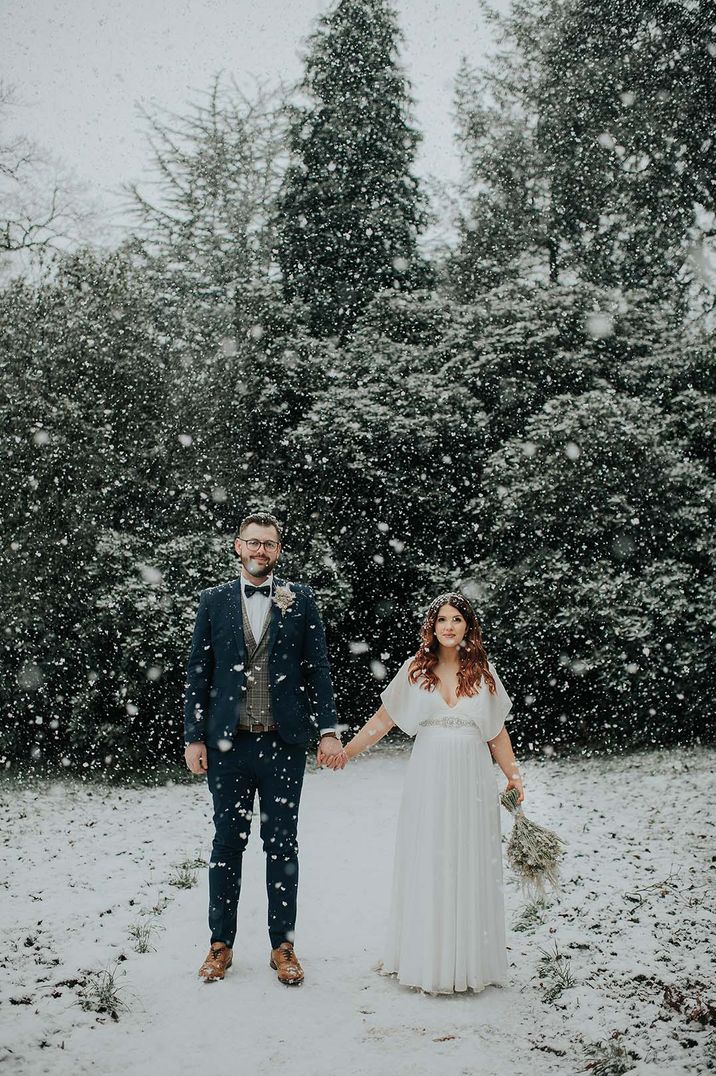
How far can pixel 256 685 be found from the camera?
4391mm

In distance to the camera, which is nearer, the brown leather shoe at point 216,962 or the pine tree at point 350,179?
the brown leather shoe at point 216,962

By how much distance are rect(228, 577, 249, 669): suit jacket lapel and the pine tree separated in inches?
419

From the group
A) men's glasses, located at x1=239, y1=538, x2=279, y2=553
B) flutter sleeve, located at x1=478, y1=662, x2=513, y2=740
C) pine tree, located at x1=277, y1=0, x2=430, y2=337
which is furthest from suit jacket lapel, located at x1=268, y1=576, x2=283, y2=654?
pine tree, located at x1=277, y1=0, x2=430, y2=337

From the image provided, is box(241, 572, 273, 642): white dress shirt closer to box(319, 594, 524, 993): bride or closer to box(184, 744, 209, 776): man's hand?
box(184, 744, 209, 776): man's hand

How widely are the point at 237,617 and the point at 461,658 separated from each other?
1077mm

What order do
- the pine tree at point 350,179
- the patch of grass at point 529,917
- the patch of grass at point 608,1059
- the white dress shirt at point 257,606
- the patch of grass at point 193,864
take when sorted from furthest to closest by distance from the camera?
the pine tree at point 350,179
the patch of grass at point 193,864
the patch of grass at point 529,917
the white dress shirt at point 257,606
the patch of grass at point 608,1059

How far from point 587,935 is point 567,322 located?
28.7ft

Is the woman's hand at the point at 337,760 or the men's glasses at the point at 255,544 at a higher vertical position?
the men's glasses at the point at 255,544

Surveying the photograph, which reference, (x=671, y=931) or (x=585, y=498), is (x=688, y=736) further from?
(x=671, y=931)

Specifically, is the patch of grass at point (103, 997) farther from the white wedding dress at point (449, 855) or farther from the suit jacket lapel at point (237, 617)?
the suit jacket lapel at point (237, 617)

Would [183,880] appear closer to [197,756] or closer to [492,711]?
[197,756]

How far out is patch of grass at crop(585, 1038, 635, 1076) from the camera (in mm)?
3521

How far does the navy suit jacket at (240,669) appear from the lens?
14.3ft

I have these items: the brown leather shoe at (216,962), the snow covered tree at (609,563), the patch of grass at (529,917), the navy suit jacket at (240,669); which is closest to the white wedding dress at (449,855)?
the navy suit jacket at (240,669)
